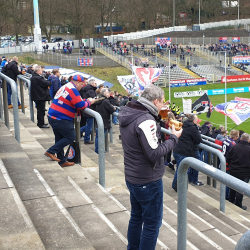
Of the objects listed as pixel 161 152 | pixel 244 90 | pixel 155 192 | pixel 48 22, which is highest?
pixel 48 22

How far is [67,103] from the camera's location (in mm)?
5812

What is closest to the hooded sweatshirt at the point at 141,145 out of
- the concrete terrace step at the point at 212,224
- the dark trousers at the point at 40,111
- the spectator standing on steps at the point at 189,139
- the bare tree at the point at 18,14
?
the concrete terrace step at the point at 212,224

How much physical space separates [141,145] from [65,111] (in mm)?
2755

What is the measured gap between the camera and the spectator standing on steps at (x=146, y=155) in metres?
3.29

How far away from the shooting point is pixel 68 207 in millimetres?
4492

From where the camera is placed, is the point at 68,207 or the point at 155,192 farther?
the point at 68,207

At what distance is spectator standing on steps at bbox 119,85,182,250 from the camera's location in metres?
3.29

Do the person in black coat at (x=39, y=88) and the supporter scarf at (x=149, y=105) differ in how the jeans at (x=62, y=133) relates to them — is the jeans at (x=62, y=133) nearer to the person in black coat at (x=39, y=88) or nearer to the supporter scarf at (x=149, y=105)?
the supporter scarf at (x=149, y=105)

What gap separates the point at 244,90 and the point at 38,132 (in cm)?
2927

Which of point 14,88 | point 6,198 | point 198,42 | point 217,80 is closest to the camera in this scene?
point 6,198

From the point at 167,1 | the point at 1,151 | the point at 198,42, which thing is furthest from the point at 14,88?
the point at 167,1

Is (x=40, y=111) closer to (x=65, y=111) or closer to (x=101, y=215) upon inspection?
(x=65, y=111)

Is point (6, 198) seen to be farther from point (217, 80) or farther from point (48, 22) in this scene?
point (48, 22)

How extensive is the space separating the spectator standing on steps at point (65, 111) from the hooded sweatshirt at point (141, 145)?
2.32m
